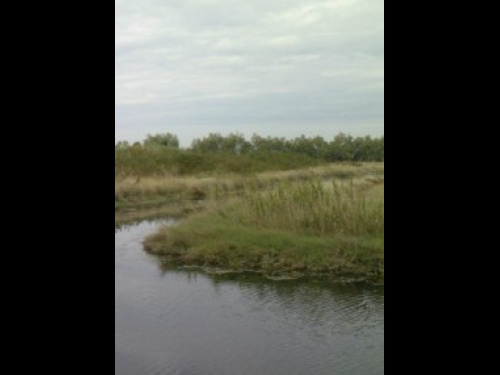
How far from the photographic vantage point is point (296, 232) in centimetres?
502

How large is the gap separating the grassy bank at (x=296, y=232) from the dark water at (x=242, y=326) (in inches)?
12.7

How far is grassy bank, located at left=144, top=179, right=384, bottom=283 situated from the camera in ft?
15.0

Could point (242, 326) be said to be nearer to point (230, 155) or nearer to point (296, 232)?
point (296, 232)

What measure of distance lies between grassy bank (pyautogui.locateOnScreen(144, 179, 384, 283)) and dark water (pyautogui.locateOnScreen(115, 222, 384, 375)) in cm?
32

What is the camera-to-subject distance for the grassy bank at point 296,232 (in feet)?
15.0

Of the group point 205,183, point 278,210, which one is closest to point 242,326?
point 278,210

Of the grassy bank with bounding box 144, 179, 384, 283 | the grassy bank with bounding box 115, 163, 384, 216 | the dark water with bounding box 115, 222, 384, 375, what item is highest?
the grassy bank with bounding box 115, 163, 384, 216

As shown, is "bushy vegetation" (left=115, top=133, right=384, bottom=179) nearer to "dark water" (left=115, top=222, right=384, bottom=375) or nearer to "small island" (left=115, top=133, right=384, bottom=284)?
"small island" (left=115, top=133, right=384, bottom=284)

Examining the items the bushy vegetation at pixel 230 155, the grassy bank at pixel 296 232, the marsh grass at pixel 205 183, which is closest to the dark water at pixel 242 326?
the grassy bank at pixel 296 232

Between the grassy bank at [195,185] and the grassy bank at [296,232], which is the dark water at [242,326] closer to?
the grassy bank at [296,232]

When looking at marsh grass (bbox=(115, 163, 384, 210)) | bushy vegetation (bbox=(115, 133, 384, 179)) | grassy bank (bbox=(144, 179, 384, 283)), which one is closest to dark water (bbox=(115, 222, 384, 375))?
grassy bank (bbox=(144, 179, 384, 283))
